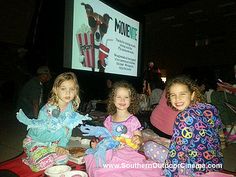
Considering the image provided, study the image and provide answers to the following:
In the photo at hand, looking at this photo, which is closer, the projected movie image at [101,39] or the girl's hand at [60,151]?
the girl's hand at [60,151]

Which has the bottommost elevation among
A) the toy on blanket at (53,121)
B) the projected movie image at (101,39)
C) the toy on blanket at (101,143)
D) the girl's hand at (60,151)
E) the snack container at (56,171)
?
the snack container at (56,171)

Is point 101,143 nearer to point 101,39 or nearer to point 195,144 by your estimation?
point 195,144

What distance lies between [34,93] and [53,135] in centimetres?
205

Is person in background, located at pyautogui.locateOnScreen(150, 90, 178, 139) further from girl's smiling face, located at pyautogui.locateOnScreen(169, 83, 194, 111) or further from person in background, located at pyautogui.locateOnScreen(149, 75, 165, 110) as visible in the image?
person in background, located at pyautogui.locateOnScreen(149, 75, 165, 110)

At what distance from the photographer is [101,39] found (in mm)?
4227

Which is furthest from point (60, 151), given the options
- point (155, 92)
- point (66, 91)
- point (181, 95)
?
point (155, 92)

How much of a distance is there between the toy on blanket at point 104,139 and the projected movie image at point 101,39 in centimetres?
187

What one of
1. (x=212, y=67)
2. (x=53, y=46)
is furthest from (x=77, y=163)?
(x=212, y=67)

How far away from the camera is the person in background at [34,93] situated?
3941mm

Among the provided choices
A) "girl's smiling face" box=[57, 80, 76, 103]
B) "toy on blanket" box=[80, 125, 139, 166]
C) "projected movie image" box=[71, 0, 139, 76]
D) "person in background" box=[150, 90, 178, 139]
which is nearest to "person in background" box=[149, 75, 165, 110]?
"projected movie image" box=[71, 0, 139, 76]

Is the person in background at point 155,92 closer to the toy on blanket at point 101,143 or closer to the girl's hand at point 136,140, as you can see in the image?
the girl's hand at point 136,140

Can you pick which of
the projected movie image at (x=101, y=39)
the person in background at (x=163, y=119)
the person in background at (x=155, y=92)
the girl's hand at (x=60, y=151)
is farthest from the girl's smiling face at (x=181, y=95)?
the person in background at (x=155, y=92)

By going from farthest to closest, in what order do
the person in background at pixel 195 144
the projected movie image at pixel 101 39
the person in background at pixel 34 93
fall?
the person in background at pixel 34 93
the projected movie image at pixel 101 39
the person in background at pixel 195 144

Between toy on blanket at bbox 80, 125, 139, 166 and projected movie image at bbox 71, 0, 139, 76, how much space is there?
1.87 meters
